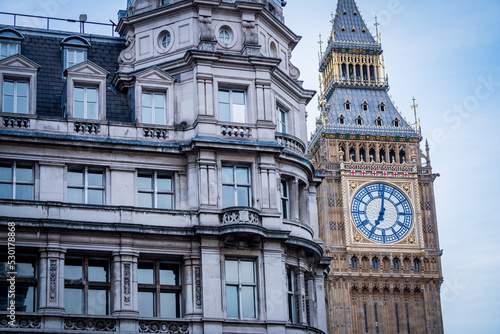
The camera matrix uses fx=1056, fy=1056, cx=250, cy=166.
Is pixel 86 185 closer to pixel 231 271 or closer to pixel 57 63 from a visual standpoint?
pixel 231 271

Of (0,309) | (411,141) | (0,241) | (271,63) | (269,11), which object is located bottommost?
(0,309)

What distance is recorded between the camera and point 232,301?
1569 inches

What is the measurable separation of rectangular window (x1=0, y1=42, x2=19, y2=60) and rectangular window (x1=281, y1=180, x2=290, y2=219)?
12420 millimetres

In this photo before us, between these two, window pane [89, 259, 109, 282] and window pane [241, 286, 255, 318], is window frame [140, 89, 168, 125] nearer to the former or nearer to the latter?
window pane [89, 259, 109, 282]

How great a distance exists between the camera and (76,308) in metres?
38.6

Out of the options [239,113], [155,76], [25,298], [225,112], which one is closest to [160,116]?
[155,76]

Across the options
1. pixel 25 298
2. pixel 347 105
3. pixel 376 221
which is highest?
pixel 347 105

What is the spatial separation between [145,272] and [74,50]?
10.9 m

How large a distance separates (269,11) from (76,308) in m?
15.8

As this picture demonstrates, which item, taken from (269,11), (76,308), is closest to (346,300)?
(269,11)

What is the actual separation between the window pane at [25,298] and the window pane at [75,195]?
148 inches

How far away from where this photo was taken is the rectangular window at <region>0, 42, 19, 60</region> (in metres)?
43.8

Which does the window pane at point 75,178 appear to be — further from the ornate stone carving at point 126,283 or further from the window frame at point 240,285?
the window frame at point 240,285

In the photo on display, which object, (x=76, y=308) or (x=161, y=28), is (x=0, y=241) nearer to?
(x=76, y=308)
